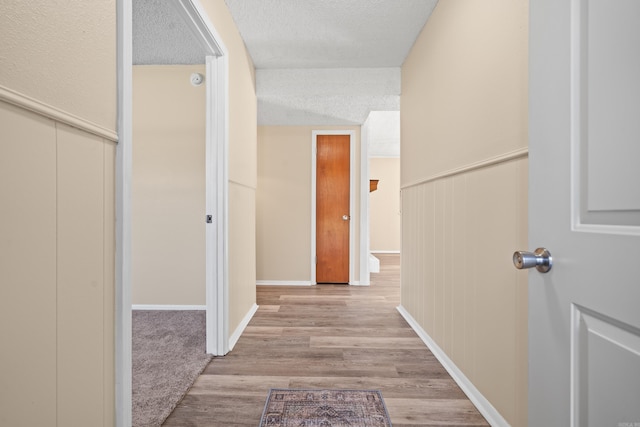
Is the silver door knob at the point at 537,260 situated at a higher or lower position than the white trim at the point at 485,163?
lower

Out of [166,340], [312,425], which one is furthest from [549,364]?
[166,340]

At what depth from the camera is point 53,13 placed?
2.46 ft

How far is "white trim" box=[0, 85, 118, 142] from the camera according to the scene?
2.12 ft

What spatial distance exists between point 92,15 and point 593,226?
4.00ft

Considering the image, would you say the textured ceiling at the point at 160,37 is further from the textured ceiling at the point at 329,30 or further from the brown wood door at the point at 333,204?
the brown wood door at the point at 333,204

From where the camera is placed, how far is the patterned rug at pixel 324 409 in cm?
142

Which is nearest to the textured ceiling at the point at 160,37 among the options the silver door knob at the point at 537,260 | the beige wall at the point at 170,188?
the beige wall at the point at 170,188

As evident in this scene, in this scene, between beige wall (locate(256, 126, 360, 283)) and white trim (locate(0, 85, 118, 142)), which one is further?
beige wall (locate(256, 126, 360, 283))

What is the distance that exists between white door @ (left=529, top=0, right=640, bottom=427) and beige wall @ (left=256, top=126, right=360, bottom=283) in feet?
11.5

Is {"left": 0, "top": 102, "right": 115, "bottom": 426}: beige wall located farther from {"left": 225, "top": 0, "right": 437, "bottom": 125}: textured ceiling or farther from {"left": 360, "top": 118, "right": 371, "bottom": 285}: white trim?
{"left": 360, "top": 118, "right": 371, "bottom": 285}: white trim

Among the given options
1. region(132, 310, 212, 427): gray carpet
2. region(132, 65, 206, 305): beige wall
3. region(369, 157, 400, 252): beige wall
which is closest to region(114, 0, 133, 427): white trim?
region(132, 310, 212, 427): gray carpet

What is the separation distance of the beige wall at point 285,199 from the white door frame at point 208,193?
6.85 feet

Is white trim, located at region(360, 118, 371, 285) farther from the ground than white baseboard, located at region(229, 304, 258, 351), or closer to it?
farther from the ground

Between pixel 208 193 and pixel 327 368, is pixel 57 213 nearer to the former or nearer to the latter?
pixel 208 193
